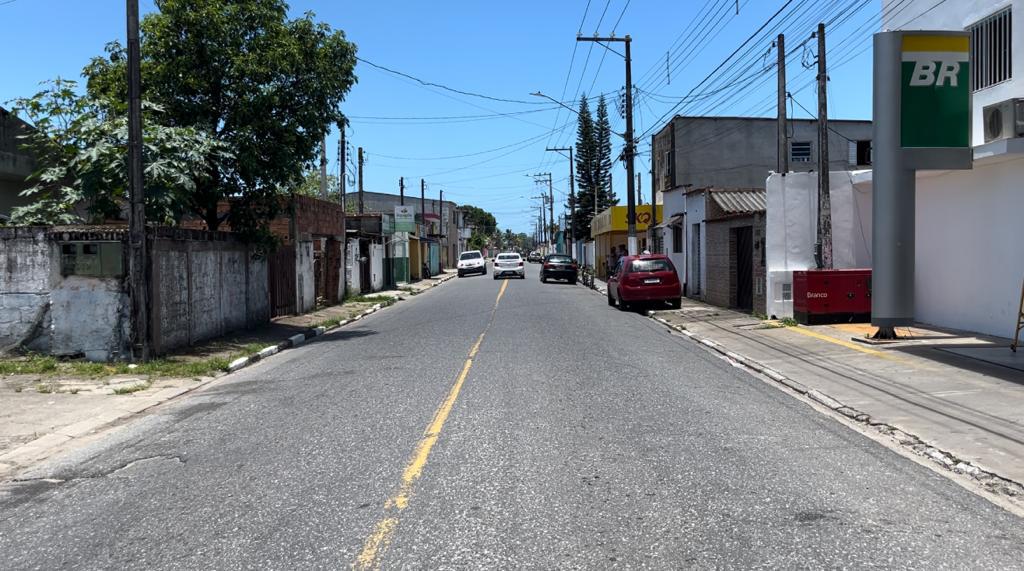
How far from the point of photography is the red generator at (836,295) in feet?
55.1

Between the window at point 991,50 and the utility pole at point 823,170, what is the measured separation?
283 centimetres

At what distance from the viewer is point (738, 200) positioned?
2408 cm

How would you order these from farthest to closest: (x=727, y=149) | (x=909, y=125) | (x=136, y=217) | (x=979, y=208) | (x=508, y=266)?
1. (x=508, y=266)
2. (x=727, y=149)
3. (x=979, y=208)
4. (x=909, y=125)
5. (x=136, y=217)

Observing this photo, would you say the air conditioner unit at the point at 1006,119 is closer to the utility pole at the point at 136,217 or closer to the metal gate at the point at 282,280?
the utility pole at the point at 136,217

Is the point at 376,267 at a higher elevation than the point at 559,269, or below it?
higher

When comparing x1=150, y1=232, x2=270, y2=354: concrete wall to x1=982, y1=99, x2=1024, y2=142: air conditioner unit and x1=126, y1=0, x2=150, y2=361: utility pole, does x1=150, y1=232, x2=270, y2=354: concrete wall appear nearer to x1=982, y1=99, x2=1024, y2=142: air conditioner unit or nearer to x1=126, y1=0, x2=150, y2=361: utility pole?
x1=126, y1=0, x2=150, y2=361: utility pole

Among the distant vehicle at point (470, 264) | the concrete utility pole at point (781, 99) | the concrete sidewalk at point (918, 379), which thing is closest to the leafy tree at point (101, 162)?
the concrete sidewalk at point (918, 379)

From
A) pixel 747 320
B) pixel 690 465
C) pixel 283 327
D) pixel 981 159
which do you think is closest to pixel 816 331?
pixel 747 320

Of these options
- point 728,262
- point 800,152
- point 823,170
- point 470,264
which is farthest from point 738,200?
point 470,264

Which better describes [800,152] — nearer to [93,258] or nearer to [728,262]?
[728,262]

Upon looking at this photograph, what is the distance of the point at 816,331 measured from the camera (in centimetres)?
1605

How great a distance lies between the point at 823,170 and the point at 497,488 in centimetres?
1397

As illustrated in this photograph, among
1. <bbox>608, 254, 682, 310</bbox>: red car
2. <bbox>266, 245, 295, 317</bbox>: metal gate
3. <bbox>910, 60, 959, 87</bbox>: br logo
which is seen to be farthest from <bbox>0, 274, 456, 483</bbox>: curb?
<bbox>910, 60, 959, 87</bbox>: br logo

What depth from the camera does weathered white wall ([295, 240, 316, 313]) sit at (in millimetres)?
22188
